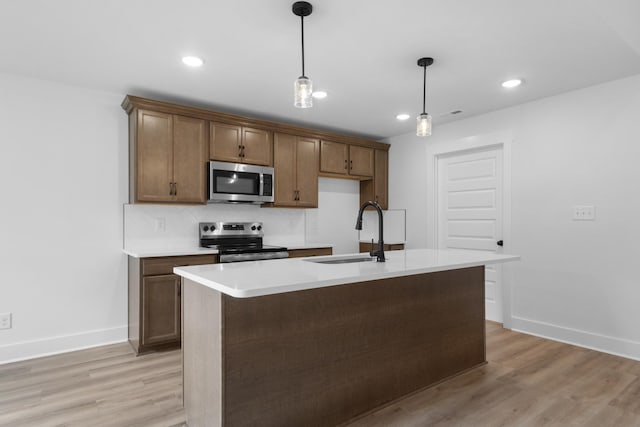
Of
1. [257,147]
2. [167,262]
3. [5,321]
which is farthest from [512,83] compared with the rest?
[5,321]

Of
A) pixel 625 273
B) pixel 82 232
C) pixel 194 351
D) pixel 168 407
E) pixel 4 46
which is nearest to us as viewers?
pixel 194 351

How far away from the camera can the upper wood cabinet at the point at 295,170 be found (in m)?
4.11

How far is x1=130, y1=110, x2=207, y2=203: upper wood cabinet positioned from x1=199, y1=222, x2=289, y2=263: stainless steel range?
43cm

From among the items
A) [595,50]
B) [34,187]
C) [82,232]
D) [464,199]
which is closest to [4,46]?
[34,187]

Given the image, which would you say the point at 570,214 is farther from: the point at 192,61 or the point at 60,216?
the point at 60,216

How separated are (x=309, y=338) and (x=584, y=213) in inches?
110

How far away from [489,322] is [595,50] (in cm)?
273

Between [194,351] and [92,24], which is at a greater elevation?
[92,24]

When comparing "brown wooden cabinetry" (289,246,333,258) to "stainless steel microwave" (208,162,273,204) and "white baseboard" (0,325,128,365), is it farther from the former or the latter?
"white baseboard" (0,325,128,365)

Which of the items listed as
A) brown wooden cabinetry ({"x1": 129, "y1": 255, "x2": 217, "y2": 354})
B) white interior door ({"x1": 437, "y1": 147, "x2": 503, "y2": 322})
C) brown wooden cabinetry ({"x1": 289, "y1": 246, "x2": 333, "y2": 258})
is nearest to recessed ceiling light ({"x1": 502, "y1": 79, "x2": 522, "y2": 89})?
white interior door ({"x1": 437, "y1": 147, "x2": 503, "y2": 322})

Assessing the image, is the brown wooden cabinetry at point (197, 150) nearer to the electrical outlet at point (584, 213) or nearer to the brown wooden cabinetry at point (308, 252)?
the brown wooden cabinetry at point (308, 252)

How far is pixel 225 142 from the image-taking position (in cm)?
372

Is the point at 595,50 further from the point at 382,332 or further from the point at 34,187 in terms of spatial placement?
the point at 34,187

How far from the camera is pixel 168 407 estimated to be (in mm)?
2195
